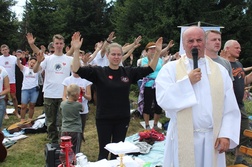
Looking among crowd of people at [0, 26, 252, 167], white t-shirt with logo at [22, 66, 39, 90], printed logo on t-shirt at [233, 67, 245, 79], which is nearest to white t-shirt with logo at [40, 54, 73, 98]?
crowd of people at [0, 26, 252, 167]

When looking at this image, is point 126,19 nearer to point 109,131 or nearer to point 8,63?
point 8,63

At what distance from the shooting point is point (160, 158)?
17.4 ft

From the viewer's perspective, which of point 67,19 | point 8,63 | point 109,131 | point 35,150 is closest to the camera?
point 109,131

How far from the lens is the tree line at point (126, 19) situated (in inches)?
902

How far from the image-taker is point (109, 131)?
13.6 feet

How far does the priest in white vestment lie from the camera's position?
8.97 ft

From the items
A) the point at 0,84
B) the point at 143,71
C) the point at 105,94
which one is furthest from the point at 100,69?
the point at 0,84

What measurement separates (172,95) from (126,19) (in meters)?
25.7

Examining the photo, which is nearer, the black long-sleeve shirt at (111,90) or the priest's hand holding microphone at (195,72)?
the priest's hand holding microphone at (195,72)

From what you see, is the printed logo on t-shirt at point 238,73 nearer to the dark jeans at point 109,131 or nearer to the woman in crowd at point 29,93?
the dark jeans at point 109,131

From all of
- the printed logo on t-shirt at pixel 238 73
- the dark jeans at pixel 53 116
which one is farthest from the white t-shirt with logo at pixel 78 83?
the printed logo on t-shirt at pixel 238 73

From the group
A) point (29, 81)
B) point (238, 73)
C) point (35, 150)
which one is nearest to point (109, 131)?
point (238, 73)

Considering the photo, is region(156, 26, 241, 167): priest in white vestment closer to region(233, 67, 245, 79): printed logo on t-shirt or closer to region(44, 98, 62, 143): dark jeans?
region(233, 67, 245, 79): printed logo on t-shirt

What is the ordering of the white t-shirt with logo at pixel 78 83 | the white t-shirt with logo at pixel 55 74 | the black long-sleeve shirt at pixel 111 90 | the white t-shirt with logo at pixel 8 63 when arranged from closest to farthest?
the black long-sleeve shirt at pixel 111 90 → the white t-shirt with logo at pixel 78 83 → the white t-shirt with logo at pixel 55 74 → the white t-shirt with logo at pixel 8 63
